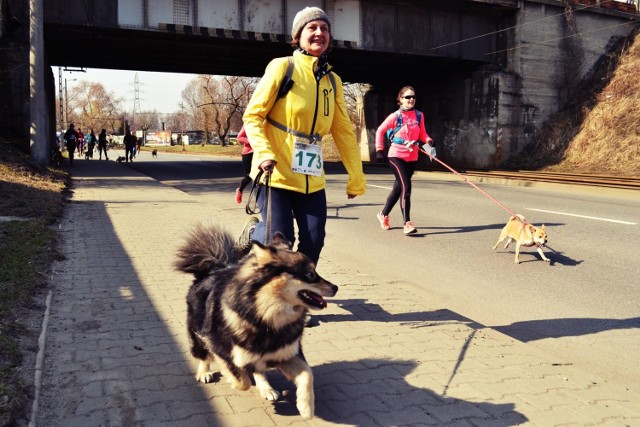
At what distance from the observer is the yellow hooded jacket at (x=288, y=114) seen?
3941 millimetres

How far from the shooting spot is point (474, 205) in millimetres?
13406

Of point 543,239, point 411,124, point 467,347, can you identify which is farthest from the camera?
point 411,124

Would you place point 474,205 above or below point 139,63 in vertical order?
below

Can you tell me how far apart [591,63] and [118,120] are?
370 feet

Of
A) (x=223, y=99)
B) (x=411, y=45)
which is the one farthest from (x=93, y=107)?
(x=411, y=45)

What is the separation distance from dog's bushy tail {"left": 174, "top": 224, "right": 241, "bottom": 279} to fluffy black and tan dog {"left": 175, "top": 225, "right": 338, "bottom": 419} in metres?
0.30

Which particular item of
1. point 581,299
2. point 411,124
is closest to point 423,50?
point 411,124

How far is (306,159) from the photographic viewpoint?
4.14 m

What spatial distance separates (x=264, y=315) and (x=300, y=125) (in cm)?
166

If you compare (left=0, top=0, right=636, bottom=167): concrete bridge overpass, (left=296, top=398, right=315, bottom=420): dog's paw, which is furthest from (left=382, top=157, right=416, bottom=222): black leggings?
(left=0, top=0, right=636, bottom=167): concrete bridge overpass

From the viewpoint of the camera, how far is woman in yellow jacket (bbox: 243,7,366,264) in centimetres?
397

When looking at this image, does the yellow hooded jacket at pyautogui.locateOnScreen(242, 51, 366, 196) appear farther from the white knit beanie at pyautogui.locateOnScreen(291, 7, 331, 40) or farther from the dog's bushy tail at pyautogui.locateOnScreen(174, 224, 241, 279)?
the dog's bushy tail at pyautogui.locateOnScreen(174, 224, 241, 279)

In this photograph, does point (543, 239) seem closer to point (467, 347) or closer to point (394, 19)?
point (467, 347)

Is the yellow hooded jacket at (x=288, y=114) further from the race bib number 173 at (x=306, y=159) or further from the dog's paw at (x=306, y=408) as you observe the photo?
the dog's paw at (x=306, y=408)
